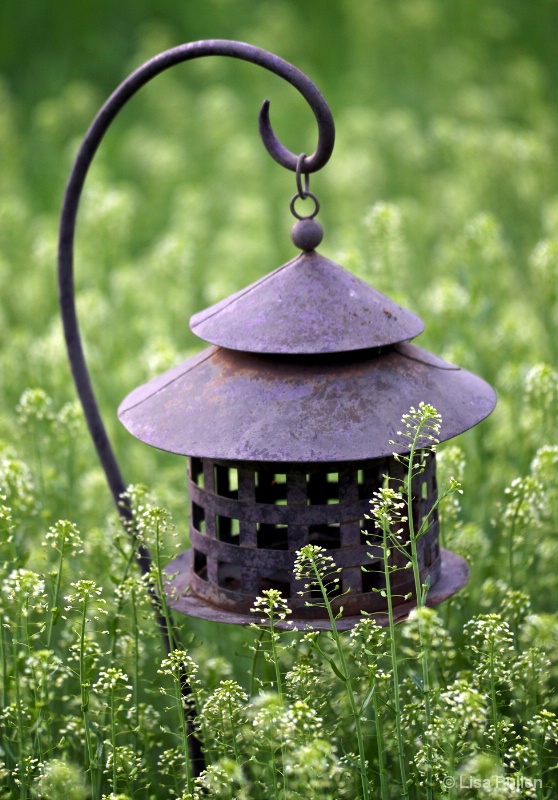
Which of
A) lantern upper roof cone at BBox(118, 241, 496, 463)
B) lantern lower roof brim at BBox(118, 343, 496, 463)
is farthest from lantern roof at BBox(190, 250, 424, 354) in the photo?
lantern lower roof brim at BBox(118, 343, 496, 463)

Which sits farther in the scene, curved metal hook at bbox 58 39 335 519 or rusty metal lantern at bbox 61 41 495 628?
curved metal hook at bbox 58 39 335 519

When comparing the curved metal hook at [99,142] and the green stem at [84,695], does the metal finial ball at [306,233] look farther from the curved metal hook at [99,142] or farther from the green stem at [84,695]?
the green stem at [84,695]

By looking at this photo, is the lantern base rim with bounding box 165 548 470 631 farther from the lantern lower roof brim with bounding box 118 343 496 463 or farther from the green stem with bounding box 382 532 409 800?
the lantern lower roof brim with bounding box 118 343 496 463

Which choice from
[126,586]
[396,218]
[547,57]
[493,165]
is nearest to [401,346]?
[126,586]

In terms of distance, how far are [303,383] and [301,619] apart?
719 millimetres

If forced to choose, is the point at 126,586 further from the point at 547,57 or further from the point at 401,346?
the point at 547,57

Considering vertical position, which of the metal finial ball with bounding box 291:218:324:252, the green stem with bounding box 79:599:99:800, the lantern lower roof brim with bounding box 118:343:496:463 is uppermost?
the metal finial ball with bounding box 291:218:324:252

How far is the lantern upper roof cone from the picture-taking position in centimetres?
279

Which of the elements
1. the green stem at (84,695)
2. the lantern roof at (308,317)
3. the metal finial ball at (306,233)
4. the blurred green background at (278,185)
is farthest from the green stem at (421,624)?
the blurred green background at (278,185)

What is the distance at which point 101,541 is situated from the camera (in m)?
4.25

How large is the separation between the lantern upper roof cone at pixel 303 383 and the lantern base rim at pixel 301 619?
47 centimetres

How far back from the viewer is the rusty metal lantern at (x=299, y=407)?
283 centimetres

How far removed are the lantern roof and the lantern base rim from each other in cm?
75

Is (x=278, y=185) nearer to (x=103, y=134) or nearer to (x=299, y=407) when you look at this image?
(x=103, y=134)
